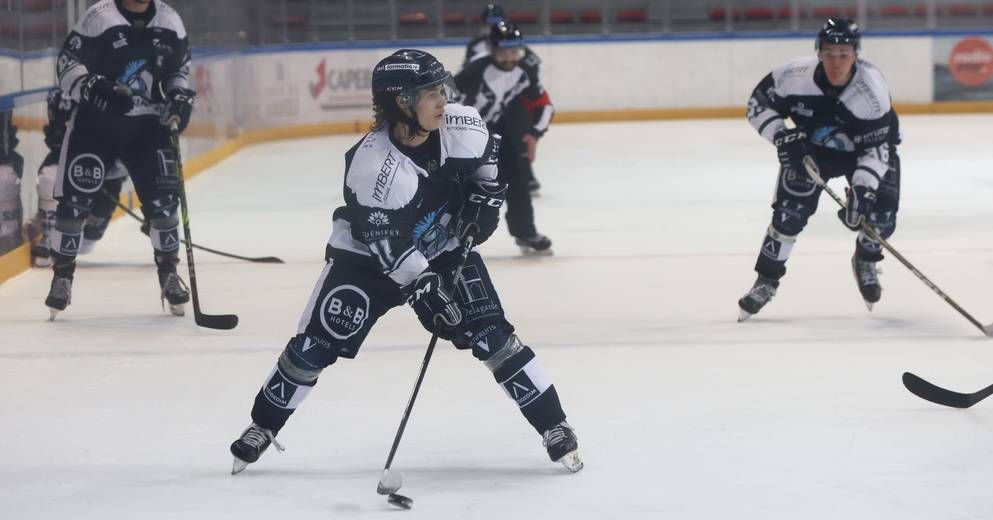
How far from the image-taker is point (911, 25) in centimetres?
1484

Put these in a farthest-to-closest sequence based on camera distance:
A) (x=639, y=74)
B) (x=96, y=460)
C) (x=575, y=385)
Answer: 1. (x=639, y=74)
2. (x=575, y=385)
3. (x=96, y=460)

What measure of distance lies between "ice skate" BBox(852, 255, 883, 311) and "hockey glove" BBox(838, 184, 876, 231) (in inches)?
14.8

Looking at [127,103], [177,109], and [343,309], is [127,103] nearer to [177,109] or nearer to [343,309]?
[177,109]

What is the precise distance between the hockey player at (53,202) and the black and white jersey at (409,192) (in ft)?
Result: 11.1

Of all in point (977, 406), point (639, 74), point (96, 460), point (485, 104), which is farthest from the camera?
point (639, 74)

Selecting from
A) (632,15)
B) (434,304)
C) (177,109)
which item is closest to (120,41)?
(177,109)

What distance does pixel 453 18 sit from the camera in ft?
49.4

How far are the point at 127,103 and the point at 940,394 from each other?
2967mm

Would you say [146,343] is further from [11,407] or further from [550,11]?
[550,11]

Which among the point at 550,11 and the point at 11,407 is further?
the point at 550,11

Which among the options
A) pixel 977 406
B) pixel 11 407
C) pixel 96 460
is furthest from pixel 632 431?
pixel 11 407

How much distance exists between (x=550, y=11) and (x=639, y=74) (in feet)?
3.54

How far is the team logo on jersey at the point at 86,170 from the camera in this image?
5488 millimetres

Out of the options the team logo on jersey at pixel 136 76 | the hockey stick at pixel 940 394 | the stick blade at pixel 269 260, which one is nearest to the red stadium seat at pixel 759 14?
the stick blade at pixel 269 260
